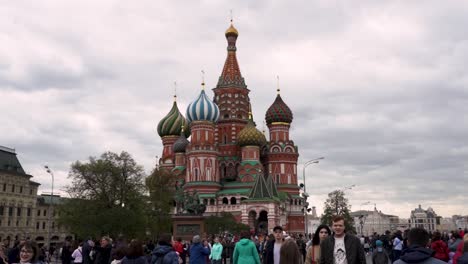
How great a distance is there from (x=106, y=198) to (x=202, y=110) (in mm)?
30560

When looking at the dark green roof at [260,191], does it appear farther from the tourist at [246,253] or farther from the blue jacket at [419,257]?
the blue jacket at [419,257]

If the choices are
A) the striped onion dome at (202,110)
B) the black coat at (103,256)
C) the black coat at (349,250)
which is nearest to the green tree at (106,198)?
the striped onion dome at (202,110)

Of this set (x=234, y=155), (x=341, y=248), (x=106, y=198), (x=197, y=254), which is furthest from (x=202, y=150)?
(x=341, y=248)

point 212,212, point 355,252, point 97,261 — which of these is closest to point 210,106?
point 212,212

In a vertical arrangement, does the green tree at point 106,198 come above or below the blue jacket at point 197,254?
above

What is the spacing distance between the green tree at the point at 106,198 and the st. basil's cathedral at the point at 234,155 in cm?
2078

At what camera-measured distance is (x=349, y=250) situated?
7129 mm

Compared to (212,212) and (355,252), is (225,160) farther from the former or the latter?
(355,252)

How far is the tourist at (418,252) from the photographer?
5.10 metres

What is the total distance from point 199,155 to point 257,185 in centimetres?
1132

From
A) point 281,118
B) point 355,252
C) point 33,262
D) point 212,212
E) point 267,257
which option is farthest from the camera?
point 281,118

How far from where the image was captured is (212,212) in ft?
229

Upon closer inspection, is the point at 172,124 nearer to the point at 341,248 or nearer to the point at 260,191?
the point at 260,191

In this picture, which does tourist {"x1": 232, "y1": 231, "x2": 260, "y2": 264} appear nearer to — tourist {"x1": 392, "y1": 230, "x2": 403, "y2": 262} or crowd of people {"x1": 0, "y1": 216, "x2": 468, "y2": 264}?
crowd of people {"x1": 0, "y1": 216, "x2": 468, "y2": 264}
